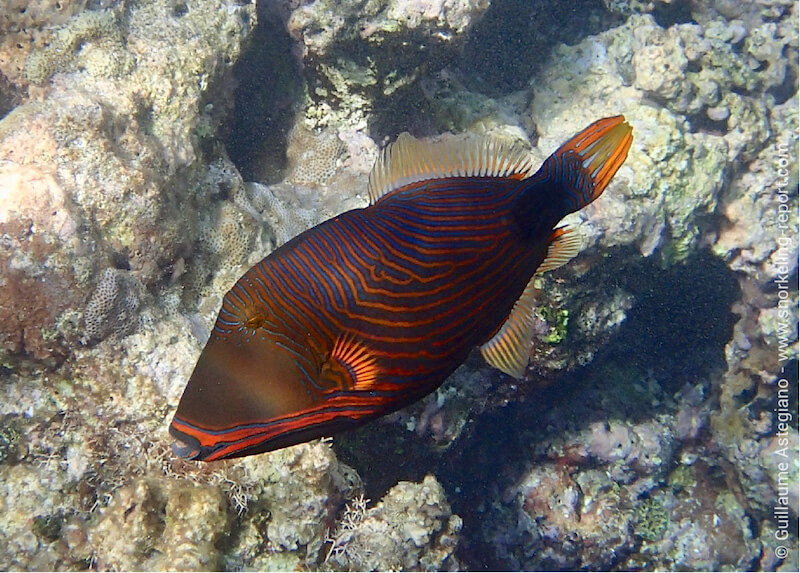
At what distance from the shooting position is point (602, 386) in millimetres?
6504

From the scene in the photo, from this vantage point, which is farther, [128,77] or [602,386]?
[602,386]

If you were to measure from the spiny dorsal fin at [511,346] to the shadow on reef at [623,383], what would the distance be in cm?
289

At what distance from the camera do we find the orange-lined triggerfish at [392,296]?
1.23m

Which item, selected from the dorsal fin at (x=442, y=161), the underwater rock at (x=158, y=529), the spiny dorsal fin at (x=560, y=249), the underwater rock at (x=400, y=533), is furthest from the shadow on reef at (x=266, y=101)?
the spiny dorsal fin at (x=560, y=249)

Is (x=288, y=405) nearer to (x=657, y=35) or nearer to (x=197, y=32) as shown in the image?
(x=197, y=32)

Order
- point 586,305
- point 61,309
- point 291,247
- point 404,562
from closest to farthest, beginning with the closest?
point 291,247 < point 61,309 < point 404,562 < point 586,305

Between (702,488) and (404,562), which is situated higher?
(404,562)

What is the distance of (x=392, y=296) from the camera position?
1466 mm

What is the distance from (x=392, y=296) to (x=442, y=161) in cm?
71

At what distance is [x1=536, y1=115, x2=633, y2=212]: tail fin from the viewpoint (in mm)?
1866

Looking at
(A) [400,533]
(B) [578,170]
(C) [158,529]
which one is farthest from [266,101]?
(A) [400,533]

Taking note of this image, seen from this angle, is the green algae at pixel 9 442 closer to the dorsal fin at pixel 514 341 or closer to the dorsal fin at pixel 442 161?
the dorsal fin at pixel 442 161

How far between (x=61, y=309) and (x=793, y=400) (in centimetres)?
804

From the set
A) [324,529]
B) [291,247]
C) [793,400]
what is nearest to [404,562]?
[324,529]
